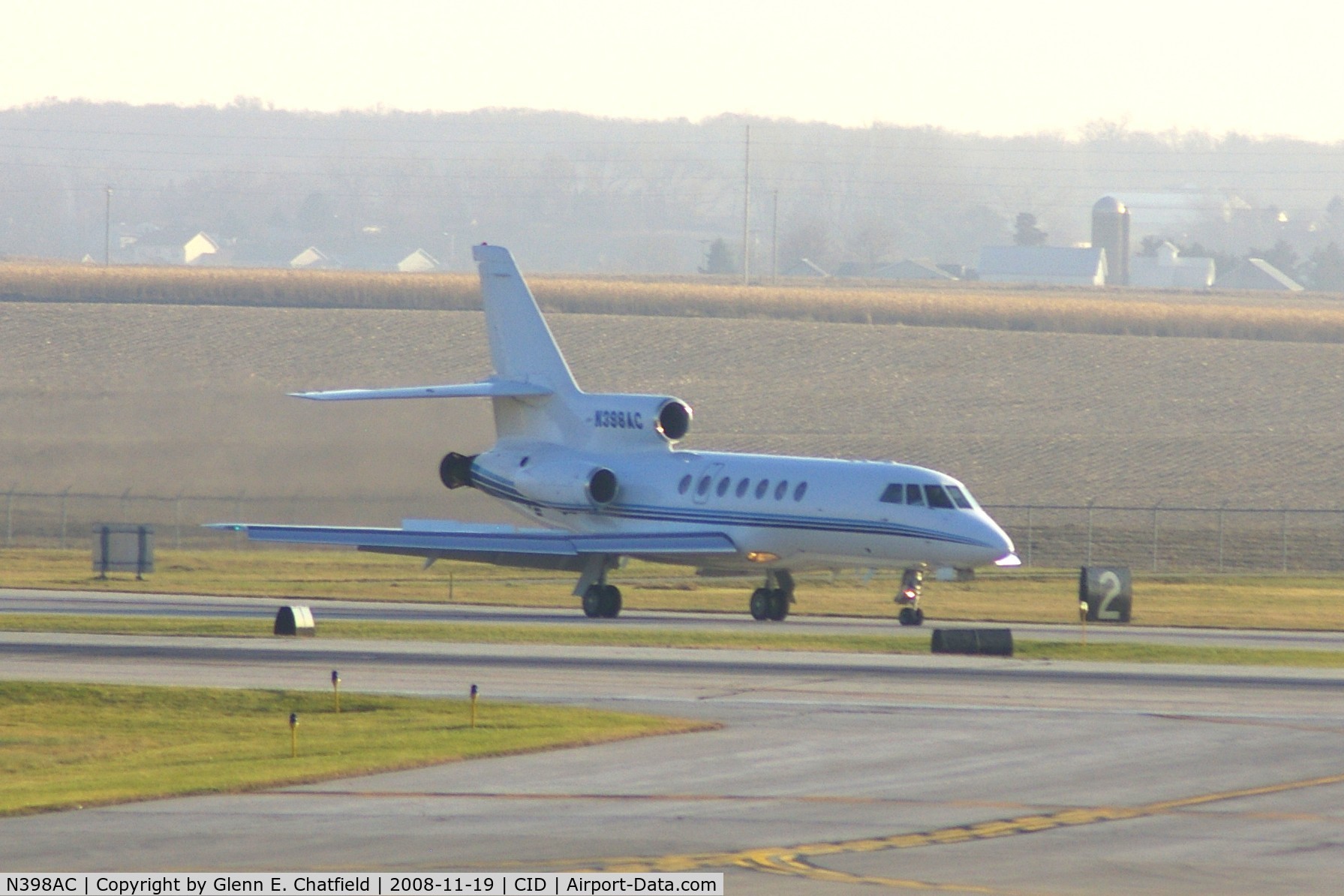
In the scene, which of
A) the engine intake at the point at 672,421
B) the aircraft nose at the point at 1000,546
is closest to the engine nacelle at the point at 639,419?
the engine intake at the point at 672,421

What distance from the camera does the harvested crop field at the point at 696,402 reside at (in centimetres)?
5294

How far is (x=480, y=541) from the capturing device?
122ft

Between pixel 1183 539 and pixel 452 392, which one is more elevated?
pixel 452 392

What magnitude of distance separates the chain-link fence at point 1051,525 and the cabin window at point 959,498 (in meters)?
13.4

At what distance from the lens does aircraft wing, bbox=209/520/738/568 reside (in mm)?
36906

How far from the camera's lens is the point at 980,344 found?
271 ft

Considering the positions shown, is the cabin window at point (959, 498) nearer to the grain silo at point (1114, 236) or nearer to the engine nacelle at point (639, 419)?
the engine nacelle at point (639, 419)

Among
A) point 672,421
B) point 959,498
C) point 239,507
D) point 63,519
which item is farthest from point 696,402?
point 959,498

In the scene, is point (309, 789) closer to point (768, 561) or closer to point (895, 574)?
point (768, 561)

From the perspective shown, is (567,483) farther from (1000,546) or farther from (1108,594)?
(1108,594)

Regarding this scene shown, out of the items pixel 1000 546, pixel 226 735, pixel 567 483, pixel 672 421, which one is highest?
pixel 672 421

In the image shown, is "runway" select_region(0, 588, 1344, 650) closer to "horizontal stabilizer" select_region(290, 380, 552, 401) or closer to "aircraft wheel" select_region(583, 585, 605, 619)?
"aircraft wheel" select_region(583, 585, 605, 619)

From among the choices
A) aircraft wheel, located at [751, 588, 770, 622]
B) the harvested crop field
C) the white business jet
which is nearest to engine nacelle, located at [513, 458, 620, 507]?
the white business jet

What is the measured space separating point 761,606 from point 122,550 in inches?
658
